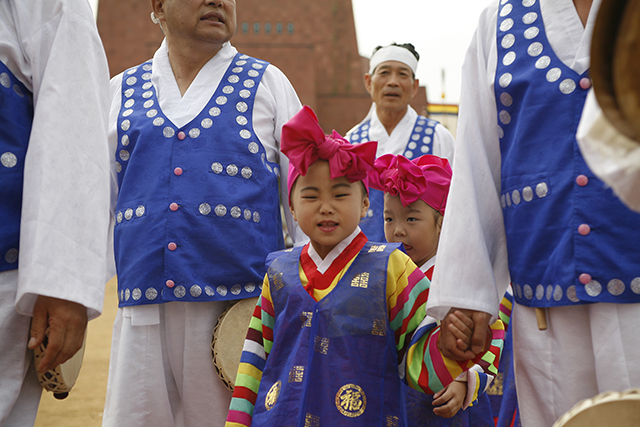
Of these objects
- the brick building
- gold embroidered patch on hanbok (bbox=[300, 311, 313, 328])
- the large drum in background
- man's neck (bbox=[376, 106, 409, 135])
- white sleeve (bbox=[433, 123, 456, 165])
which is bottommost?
gold embroidered patch on hanbok (bbox=[300, 311, 313, 328])

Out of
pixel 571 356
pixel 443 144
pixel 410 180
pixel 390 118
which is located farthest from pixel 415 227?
pixel 390 118

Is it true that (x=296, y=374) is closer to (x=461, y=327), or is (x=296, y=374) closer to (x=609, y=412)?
(x=461, y=327)

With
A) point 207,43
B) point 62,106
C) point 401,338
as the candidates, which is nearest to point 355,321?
point 401,338

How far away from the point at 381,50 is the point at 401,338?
13.0 feet

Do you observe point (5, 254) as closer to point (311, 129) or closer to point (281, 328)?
point (281, 328)

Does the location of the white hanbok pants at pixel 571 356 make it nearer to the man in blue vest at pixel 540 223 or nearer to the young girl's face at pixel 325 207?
the man in blue vest at pixel 540 223

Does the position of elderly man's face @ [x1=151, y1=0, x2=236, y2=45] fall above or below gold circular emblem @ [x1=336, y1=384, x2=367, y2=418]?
above

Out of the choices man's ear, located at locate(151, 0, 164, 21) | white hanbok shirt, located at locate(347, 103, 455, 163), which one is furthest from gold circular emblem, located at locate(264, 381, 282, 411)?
white hanbok shirt, located at locate(347, 103, 455, 163)

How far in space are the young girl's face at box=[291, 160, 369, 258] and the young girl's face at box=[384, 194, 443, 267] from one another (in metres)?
0.70

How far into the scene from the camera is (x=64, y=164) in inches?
66.7

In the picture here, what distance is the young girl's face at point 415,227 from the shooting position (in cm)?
275

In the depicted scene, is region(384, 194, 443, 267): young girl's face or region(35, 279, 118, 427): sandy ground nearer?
region(384, 194, 443, 267): young girl's face

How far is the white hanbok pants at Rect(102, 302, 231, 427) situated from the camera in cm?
248

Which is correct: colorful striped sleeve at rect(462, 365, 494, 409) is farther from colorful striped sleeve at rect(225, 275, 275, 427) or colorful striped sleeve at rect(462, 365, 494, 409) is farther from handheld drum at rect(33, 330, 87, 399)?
handheld drum at rect(33, 330, 87, 399)
